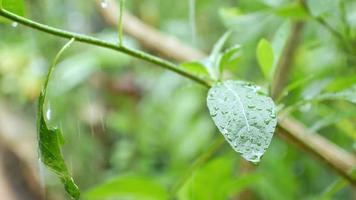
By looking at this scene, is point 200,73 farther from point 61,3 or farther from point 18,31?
point 18,31

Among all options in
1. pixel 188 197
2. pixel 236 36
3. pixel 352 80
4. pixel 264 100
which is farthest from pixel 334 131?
pixel 264 100

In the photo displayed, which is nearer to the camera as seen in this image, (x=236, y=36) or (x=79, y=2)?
(x=236, y=36)

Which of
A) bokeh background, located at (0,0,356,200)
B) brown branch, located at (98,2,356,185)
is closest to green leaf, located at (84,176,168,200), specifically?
bokeh background, located at (0,0,356,200)

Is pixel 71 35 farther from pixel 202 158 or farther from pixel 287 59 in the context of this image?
pixel 287 59

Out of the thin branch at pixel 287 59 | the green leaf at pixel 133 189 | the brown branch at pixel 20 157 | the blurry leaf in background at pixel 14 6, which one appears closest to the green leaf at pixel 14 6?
the blurry leaf in background at pixel 14 6

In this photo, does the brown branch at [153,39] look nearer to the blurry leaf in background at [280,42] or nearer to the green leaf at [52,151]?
the blurry leaf in background at [280,42]
